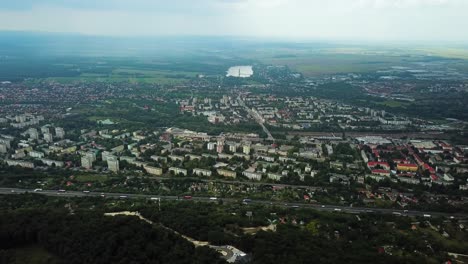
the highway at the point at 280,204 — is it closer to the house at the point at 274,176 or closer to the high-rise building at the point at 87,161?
the house at the point at 274,176

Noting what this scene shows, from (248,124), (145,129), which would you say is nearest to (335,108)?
(248,124)

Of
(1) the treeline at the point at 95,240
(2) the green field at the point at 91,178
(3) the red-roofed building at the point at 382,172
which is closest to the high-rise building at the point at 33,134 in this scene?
(2) the green field at the point at 91,178

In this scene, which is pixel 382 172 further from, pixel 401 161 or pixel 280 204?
pixel 280 204

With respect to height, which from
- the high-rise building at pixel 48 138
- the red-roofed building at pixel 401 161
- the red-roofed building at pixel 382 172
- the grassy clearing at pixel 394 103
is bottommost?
the red-roofed building at pixel 382 172

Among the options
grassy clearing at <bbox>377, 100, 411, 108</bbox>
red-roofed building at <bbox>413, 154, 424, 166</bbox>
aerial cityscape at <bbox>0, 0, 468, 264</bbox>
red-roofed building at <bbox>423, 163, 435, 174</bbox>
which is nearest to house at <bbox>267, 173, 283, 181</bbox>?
aerial cityscape at <bbox>0, 0, 468, 264</bbox>

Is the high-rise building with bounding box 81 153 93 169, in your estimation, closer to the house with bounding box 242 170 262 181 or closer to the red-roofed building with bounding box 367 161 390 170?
the house with bounding box 242 170 262 181

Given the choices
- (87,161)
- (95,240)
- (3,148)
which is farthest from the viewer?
(3,148)

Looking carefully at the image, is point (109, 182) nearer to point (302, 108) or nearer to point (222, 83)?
point (302, 108)

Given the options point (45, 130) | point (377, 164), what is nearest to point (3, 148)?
point (45, 130)
